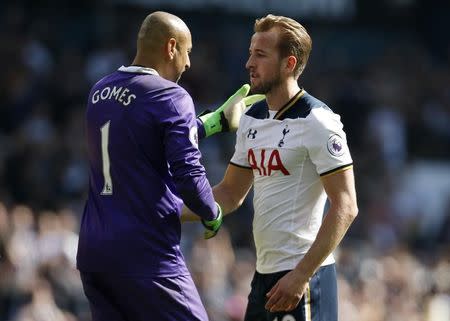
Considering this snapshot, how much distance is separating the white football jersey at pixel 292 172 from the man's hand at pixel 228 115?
12.3 inches

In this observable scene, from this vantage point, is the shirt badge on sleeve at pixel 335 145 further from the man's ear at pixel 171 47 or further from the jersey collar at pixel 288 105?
the man's ear at pixel 171 47

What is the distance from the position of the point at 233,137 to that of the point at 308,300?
9984 millimetres

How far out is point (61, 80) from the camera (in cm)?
1609

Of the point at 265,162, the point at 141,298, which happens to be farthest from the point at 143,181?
the point at 265,162

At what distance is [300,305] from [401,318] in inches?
282

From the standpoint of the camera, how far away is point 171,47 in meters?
6.27

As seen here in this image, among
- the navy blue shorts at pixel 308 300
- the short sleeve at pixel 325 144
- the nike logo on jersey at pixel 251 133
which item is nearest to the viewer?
the short sleeve at pixel 325 144

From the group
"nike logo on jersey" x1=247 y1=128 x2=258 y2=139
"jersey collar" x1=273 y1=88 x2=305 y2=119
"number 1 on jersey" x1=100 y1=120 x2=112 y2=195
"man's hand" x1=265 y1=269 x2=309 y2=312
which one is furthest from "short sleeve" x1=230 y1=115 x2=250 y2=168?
"number 1 on jersey" x1=100 y1=120 x2=112 y2=195

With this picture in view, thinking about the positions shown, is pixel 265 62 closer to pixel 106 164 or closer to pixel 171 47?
pixel 171 47

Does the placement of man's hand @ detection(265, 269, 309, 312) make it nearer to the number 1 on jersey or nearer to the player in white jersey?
the player in white jersey

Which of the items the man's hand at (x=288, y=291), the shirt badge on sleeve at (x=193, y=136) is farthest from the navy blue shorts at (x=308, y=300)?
the shirt badge on sleeve at (x=193, y=136)

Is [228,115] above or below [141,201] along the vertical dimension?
above

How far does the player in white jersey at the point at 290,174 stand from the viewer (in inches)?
250

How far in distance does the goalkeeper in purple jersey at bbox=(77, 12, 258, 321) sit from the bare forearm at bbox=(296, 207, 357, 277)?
510mm
